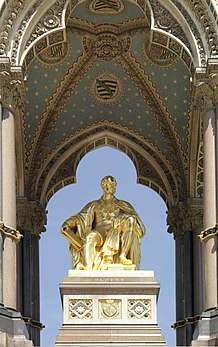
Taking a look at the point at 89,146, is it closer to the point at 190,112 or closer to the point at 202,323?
the point at 190,112

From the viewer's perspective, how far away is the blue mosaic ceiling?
45.6 m

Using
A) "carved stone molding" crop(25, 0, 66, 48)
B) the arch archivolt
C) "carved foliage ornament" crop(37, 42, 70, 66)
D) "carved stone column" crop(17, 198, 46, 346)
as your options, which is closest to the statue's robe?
"carved stone column" crop(17, 198, 46, 346)

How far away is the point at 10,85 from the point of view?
39469 millimetres

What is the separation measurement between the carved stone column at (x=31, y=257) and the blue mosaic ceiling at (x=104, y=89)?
5.28ft

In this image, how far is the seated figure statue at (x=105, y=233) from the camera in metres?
41.6

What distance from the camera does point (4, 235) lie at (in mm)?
38094

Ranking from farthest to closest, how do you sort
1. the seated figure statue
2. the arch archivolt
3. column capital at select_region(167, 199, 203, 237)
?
the arch archivolt
column capital at select_region(167, 199, 203, 237)
the seated figure statue

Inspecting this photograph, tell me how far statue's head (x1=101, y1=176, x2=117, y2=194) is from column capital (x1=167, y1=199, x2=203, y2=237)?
12.9 feet

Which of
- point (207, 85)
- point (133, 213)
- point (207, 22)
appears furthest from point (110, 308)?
point (207, 22)

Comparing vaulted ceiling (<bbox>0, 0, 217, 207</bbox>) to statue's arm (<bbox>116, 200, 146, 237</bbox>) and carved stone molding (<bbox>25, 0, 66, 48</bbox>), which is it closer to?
carved stone molding (<bbox>25, 0, 66, 48</bbox>)

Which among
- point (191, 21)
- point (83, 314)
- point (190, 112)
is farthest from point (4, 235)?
point (190, 112)

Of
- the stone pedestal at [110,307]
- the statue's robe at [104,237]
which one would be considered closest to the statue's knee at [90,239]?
the statue's robe at [104,237]

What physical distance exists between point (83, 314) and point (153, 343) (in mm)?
1882

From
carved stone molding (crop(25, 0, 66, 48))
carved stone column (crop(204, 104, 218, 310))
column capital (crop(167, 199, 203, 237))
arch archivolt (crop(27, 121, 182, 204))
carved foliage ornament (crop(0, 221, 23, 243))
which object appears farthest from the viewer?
arch archivolt (crop(27, 121, 182, 204))
